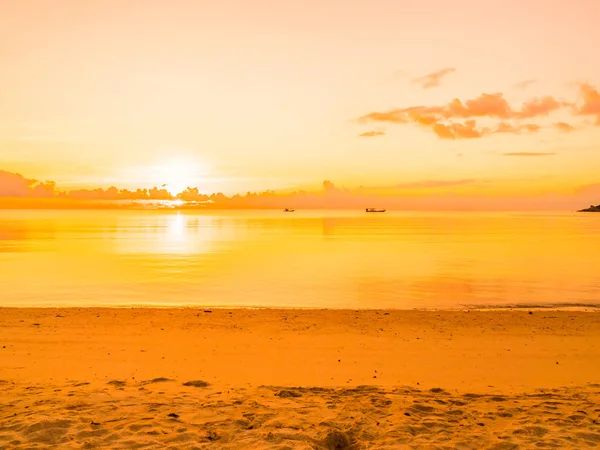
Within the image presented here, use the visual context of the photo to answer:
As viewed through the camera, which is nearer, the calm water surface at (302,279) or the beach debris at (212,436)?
the beach debris at (212,436)

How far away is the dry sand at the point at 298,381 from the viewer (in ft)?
23.1

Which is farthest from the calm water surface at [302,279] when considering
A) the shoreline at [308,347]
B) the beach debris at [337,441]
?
the beach debris at [337,441]

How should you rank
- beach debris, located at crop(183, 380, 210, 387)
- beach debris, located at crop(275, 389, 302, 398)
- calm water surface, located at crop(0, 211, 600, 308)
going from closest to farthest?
beach debris, located at crop(275, 389, 302, 398) < beach debris, located at crop(183, 380, 210, 387) < calm water surface, located at crop(0, 211, 600, 308)

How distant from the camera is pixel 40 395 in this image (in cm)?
857

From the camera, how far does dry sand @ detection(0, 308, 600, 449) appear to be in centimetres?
704

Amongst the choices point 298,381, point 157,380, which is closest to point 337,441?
point 298,381

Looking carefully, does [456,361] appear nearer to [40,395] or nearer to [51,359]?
[40,395]

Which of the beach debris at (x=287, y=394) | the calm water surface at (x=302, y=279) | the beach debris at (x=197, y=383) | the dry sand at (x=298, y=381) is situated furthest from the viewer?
the calm water surface at (x=302, y=279)

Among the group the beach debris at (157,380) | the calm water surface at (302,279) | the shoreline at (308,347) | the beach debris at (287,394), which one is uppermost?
the beach debris at (287,394)

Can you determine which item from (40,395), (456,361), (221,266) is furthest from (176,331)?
(221,266)

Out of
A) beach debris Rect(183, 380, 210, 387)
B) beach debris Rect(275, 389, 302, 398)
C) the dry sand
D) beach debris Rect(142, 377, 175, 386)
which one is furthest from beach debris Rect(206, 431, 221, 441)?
beach debris Rect(142, 377, 175, 386)

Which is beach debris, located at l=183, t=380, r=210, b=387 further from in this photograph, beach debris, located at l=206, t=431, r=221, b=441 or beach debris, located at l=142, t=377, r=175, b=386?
beach debris, located at l=206, t=431, r=221, b=441

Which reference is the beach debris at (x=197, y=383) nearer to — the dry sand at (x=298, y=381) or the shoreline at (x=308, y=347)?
the dry sand at (x=298, y=381)

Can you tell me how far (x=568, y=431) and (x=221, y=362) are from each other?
696cm
